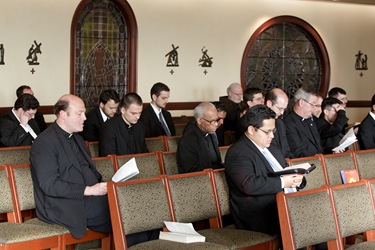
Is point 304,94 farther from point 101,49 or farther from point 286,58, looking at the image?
point 286,58

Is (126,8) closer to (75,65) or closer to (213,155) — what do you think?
(75,65)

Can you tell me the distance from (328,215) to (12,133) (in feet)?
14.3

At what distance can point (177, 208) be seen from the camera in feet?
18.1

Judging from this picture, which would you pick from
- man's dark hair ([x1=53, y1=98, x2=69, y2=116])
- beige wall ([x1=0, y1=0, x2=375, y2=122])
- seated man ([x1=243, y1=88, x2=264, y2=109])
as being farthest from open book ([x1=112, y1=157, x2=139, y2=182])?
beige wall ([x1=0, y1=0, x2=375, y2=122])

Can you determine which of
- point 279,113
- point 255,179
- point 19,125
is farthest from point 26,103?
point 255,179

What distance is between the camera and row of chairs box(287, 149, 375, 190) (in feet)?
22.1

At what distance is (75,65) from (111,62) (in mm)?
739

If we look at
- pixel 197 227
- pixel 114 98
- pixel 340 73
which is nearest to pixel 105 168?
pixel 197 227

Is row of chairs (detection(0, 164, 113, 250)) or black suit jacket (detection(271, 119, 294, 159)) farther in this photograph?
black suit jacket (detection(271, 119, 294, 159))

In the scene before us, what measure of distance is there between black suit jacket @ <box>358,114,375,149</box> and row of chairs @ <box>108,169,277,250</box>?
11.6 ft

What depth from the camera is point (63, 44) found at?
1175 centimetres

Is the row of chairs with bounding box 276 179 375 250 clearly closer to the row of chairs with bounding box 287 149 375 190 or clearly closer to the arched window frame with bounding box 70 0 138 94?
the row of chairs with bounding box 287 149 375 190

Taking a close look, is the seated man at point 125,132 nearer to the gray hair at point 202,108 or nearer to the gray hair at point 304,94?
the gray hair at point 202,108

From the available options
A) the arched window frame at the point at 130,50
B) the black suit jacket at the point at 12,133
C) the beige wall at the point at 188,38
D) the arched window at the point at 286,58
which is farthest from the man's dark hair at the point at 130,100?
the arched window at the point at 286,58
